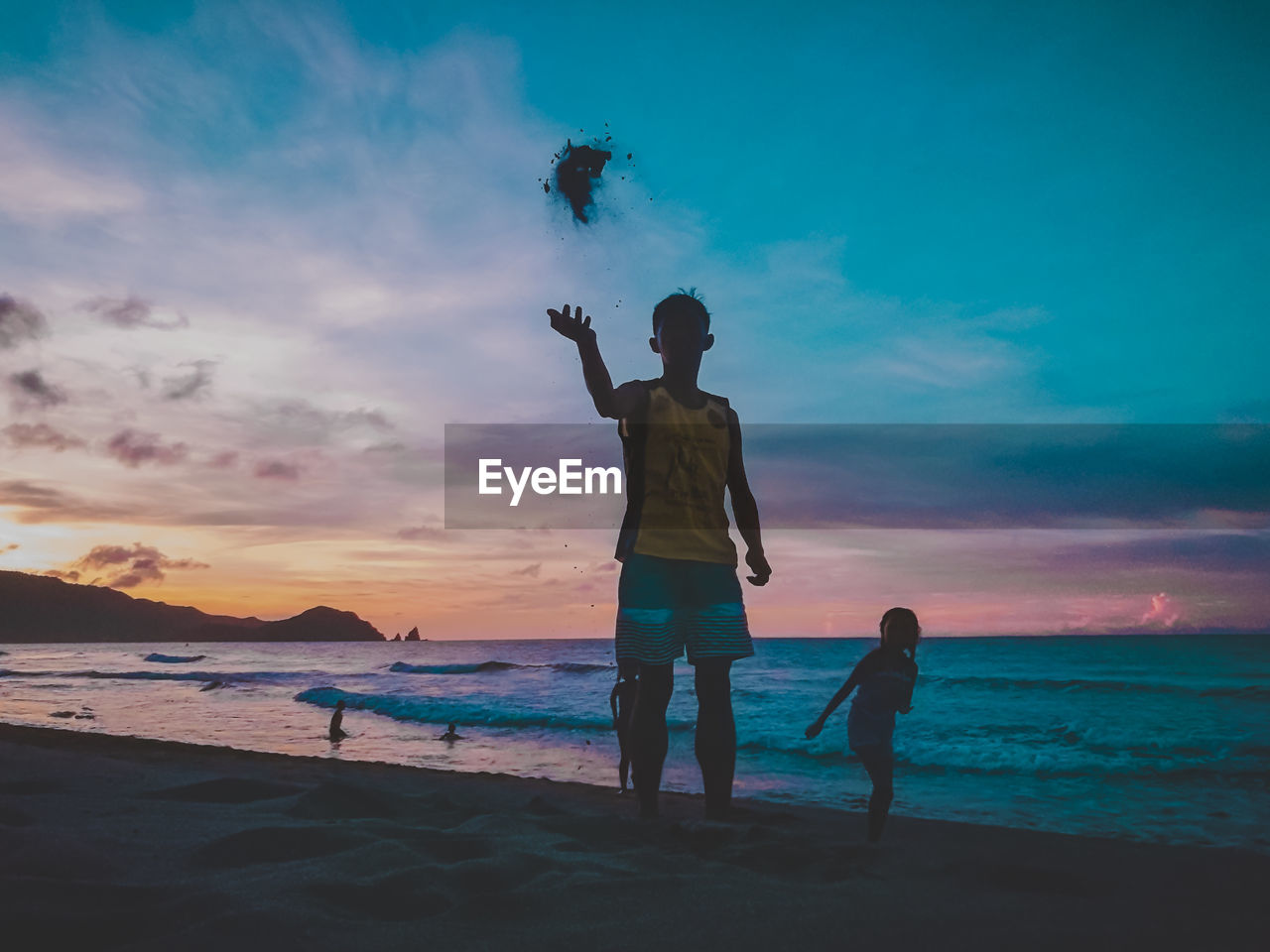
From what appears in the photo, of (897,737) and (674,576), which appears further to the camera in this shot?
(897,737)

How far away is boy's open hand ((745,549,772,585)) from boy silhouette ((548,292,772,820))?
9.9 inches

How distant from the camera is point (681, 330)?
400 cm

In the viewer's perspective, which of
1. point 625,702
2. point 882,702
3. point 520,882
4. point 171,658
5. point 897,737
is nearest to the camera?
point 520,882

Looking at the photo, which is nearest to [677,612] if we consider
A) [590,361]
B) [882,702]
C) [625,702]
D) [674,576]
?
[674,576]

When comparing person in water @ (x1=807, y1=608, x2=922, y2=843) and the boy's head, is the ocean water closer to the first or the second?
person in water @ (x1=807, y1=608, x2=922, y2=843)

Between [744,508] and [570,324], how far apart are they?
1.34 meters

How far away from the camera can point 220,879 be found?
255 centimetres

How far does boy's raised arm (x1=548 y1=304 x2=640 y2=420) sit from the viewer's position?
3441 millimetres

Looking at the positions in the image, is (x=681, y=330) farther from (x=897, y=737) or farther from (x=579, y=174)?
(x=897, y=737)

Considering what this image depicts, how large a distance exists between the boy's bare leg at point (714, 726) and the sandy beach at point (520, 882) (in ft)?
0.89

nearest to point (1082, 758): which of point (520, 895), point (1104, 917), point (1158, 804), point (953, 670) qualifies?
point (1158, 804)

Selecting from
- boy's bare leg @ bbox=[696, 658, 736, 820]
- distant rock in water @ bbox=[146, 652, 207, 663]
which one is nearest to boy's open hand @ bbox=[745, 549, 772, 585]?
boy's bare leg @ bbox=[696, 658, 736, 820]

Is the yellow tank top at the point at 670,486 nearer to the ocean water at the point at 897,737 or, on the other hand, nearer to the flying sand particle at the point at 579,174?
the flying sand particle at the point at 579,174

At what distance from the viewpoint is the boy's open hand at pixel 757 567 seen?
4.06 metres
